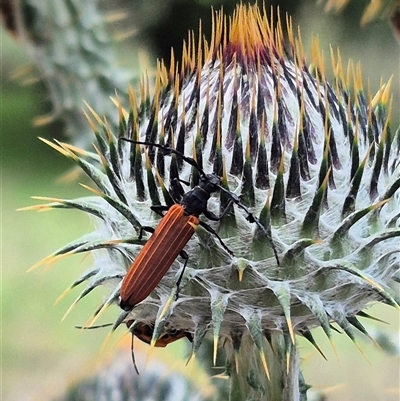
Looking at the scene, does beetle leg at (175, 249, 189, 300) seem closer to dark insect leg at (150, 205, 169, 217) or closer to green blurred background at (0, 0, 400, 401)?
dark insect leg at (150, 205, 169, 217)

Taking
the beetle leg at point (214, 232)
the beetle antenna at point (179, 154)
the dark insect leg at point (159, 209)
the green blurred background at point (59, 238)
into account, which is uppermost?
the green blurred background at point (59, 238)

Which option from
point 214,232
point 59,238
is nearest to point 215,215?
point 214,232

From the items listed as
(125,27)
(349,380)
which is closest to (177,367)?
(349,380)

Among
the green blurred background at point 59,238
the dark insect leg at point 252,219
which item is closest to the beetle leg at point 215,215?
the dark insect leg at point 252,219

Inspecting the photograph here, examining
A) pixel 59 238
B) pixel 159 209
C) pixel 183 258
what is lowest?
pixel 183 258

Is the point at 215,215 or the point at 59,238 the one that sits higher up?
the point at 59,238

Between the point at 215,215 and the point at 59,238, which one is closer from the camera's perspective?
the point at 215,215

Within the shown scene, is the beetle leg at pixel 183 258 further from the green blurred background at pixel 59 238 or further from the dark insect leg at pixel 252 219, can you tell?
the green blurred background at pixel 59 238

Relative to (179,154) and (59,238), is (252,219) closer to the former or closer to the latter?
(179,154)

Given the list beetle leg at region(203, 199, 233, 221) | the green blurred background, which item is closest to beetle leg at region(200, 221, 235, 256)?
beetle leg at region(203, 199, 233, 221)
